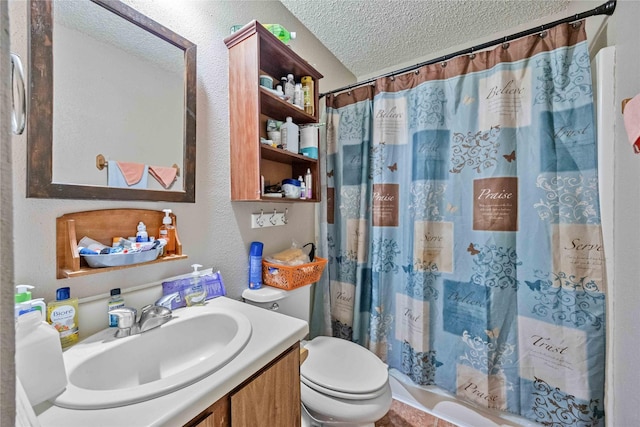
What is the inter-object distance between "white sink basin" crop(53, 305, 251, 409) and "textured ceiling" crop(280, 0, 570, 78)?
5.23ft

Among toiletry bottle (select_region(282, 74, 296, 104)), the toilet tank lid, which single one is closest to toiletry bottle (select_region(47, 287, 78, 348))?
the toilet tank lid

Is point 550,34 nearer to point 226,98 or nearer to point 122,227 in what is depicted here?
point 226,98

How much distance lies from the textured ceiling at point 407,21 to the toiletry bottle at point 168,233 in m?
1.30

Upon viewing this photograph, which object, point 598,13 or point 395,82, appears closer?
point 598,13

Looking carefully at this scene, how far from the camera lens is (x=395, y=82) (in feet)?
4.87

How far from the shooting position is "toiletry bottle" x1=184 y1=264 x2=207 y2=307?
0.91 m

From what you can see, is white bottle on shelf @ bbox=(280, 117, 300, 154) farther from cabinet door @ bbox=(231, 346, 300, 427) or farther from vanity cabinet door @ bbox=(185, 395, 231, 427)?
vanity cabinet door @ bbox=(185, 395, 231, 427)

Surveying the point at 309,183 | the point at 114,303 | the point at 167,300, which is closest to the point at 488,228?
the point at 309,183

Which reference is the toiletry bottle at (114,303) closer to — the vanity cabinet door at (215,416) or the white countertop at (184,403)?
the white countertop at (184,403)

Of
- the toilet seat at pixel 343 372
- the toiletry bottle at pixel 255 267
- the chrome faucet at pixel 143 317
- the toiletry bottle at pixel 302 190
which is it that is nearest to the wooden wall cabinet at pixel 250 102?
the toiletry bottle at pixel 302 190

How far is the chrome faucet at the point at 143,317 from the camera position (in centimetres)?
71

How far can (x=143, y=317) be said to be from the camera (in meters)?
0.75

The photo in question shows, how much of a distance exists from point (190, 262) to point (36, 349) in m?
0.52

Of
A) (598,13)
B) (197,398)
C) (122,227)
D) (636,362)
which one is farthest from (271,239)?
(598,13)
